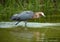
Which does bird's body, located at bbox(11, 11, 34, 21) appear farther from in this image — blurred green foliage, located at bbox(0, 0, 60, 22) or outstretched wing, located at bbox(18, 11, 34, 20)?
blurred green foliage, located at bbox(0, 0, 60, 22)

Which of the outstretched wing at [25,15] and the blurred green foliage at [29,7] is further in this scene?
the blurred green foliage at [29,7]

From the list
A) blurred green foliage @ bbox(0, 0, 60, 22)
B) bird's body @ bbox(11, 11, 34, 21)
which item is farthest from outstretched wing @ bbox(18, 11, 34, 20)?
blurred green foliage @ bbox(0, 0, 60, 22)

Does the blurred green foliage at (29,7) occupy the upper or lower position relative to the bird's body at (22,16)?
lower

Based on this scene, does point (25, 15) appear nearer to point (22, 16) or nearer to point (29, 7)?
point (22, 16)

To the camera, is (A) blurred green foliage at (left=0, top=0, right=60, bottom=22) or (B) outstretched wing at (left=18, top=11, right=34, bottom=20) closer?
(B) outstretched wing at (left=18, top=11, right=34, bottom=20)

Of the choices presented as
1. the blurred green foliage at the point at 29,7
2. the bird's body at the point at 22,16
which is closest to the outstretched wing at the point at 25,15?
the bird's body at the point at 22,16

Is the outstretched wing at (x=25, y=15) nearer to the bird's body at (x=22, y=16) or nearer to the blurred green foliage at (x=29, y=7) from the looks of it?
the bird's body at (x=22, y=16)

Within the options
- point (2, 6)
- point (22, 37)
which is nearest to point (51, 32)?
point (22, 37)

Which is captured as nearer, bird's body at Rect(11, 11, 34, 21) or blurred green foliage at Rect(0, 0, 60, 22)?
bird's body at Rect(11, 11, 34, 21)

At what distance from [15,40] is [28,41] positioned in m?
0.36

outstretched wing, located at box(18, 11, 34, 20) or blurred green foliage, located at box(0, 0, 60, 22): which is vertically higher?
outstretched wing, located at box(18, 11, 34, 20)

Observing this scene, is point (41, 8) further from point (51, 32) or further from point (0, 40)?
point (0, 40)

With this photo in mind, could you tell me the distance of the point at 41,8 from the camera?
12.8 meters

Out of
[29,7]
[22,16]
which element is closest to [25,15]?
[22,16]
